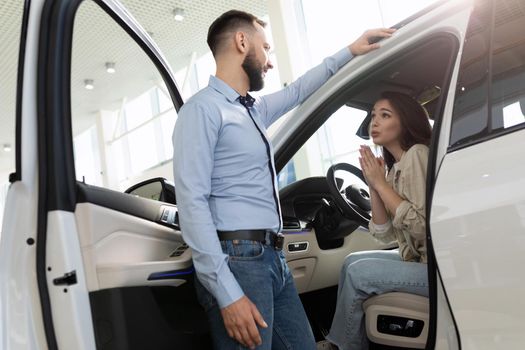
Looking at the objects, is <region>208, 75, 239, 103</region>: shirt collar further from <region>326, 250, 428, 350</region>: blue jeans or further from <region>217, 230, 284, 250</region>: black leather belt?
<region>326, 250, 428, 350</region>: blue jeans

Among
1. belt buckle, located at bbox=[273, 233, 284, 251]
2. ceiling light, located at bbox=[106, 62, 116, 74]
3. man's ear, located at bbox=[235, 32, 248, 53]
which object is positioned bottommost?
belt buckle, located at bbox=[273, 233, 284, 251]

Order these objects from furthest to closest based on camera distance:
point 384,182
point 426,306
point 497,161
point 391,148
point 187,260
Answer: point 391,148, point 384,182, point 426,306, point 187,260, point 497,161

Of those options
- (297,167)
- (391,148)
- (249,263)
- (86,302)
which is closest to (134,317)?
(86,302)

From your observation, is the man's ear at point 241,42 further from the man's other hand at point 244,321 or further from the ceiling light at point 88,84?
the ceiling light at point 88,84

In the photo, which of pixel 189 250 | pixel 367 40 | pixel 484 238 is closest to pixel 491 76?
pixel 484 238

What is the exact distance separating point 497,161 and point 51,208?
3.26 ft

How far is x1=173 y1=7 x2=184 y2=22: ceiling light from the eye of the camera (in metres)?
6.76

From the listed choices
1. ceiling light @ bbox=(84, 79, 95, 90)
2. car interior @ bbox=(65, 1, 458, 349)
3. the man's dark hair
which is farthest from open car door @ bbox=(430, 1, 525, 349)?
ceiling light @ bbox=(84, 79, 95, 90)

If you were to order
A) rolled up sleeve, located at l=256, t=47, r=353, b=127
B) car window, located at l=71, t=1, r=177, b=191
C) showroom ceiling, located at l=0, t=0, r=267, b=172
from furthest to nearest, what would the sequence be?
showroom ceiling, located at l=0, t=0, r=267, b=172, car window, located at l=71, t=1, r=177, b=191, rolled up sleeve, located at l=256, t=47, r=353, b=127

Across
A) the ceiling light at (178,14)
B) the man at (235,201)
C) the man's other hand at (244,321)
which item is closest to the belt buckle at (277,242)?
the man at (235,201)

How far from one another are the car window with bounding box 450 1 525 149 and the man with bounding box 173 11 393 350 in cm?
37

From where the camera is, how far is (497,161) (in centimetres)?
92

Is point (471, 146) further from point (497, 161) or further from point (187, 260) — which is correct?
point (187, 260)

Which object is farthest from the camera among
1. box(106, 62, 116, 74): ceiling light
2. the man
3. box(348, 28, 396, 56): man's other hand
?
box(106, 62, 116, 74): ceiling light
